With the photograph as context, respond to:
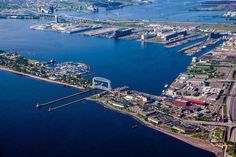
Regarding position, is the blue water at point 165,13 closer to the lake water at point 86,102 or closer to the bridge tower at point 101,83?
→ the lake water at point 86,102

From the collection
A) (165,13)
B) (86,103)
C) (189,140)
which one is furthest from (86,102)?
(165,13)

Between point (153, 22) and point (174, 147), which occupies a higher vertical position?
point (153, 22)

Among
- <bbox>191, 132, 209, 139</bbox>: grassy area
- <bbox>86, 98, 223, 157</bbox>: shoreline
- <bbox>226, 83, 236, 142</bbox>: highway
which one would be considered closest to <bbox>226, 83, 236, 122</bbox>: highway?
<bbox>226, 83, 236, 142</bbox>: highway

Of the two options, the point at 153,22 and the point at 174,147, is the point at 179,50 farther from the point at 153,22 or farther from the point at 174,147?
the point at 174,147

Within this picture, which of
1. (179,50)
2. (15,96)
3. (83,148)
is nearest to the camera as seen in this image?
(83,148)

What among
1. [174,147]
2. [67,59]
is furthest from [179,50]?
[174,147]

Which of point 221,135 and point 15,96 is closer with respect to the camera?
point 221,135

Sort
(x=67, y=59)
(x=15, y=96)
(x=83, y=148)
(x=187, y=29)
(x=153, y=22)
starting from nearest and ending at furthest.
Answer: (x=83, y=148) < (x=15, y=96) < (x=67, y=59) < (x=187, y=29) < (x=153, y=22)

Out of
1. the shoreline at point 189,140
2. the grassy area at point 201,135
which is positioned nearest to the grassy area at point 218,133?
the grassy area at point 201,135

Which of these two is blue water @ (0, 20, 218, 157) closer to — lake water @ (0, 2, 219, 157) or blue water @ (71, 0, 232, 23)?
lake water @ (0, 2, 219, 157)
